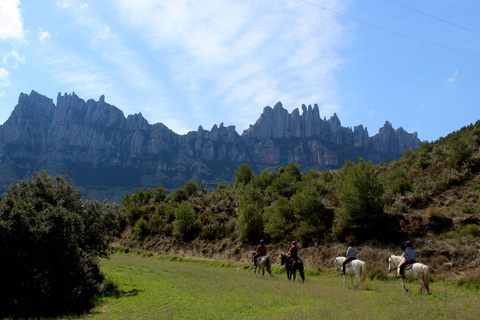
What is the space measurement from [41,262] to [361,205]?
2069 cm

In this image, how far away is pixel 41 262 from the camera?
10.7m

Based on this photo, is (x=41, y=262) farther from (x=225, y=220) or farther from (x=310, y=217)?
(x=225, y=220)

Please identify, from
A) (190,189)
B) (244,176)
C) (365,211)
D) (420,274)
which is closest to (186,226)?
(190,189)

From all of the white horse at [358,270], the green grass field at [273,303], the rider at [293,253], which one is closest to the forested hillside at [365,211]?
the green grass field at [273,303]

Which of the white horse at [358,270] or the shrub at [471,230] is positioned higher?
the shrub at [471,230]

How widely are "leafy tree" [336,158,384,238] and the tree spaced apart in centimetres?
1819

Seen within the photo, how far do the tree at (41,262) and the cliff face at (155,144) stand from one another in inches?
5003

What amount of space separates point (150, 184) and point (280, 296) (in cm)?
13326

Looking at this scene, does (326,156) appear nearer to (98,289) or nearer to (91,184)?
(91,184)

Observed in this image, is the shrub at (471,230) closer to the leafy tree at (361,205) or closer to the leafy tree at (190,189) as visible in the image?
the leafy tree at (361,205)

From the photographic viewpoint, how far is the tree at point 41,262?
9922 mm

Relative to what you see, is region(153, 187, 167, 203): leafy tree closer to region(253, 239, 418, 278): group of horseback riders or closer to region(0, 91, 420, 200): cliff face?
region(253, 239, 418, 278): group of horseback riders

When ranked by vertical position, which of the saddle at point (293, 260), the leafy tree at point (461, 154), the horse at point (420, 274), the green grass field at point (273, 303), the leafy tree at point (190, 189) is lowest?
the green grass field at point (273, 303)

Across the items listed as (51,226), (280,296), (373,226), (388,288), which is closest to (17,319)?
(51,226)
